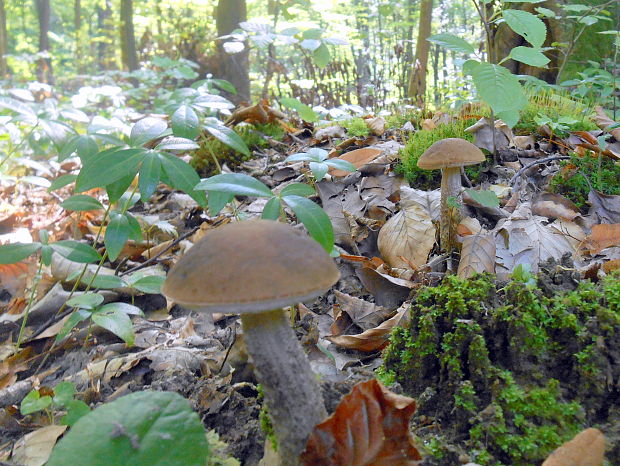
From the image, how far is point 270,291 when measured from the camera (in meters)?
1.15

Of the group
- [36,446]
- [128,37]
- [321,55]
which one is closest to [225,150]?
[321,55]

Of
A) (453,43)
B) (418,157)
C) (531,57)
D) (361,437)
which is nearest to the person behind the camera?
(361,437)

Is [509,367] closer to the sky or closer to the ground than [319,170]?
closer to the ground

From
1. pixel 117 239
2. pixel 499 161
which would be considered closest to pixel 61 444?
pixel 117 239

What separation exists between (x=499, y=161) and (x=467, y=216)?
0.98m

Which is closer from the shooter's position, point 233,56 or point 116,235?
point 116,235

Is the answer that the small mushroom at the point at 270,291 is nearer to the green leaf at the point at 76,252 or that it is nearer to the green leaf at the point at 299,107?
the green leaf at the point at 76,252

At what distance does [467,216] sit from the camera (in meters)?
3.17

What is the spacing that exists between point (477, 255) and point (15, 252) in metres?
2.47

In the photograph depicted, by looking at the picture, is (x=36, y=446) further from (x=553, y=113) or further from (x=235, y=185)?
(x=553, y=113)

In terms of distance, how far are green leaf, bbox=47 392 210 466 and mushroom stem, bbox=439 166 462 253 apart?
2.06 meters

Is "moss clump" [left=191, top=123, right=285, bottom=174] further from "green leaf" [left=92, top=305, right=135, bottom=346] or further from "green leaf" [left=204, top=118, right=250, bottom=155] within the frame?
"green leaf" [left=92, top=305, right=135, bottom=346]

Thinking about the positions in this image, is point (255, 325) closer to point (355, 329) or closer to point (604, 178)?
point (355, 329)

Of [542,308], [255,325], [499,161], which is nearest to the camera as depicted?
[255,325]
